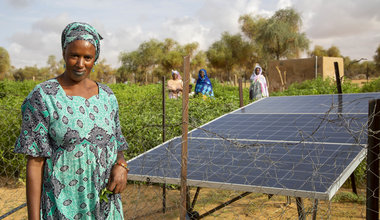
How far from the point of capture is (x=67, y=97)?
6.81ft

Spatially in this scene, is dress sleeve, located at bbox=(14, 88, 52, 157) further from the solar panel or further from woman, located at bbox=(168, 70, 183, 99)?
woman, located at bbox=(168, 70, 183, 99)

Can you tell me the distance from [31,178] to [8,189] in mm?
5950

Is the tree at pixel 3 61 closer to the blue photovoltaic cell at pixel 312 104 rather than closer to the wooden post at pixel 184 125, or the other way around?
the blue photovoltaic cell at pixel 312 104

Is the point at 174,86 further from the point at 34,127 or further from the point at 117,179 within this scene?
the point at 34,127

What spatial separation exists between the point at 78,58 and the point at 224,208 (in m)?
4.40

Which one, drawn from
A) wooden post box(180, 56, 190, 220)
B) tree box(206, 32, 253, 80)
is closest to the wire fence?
wooden post box(180, 56, 190, 220)

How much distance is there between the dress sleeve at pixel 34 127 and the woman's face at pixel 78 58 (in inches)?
8.6

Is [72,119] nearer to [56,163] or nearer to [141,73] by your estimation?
[56,163]

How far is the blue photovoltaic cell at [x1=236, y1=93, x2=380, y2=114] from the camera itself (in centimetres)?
522

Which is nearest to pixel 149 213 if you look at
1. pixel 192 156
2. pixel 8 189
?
pixel 192 156

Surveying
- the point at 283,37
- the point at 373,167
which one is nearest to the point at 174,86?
the point at 373,167

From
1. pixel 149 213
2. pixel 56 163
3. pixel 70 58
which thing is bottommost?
pixel 149 213

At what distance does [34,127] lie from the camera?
197cm

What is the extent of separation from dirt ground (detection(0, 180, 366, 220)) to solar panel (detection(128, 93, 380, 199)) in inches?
47.1
